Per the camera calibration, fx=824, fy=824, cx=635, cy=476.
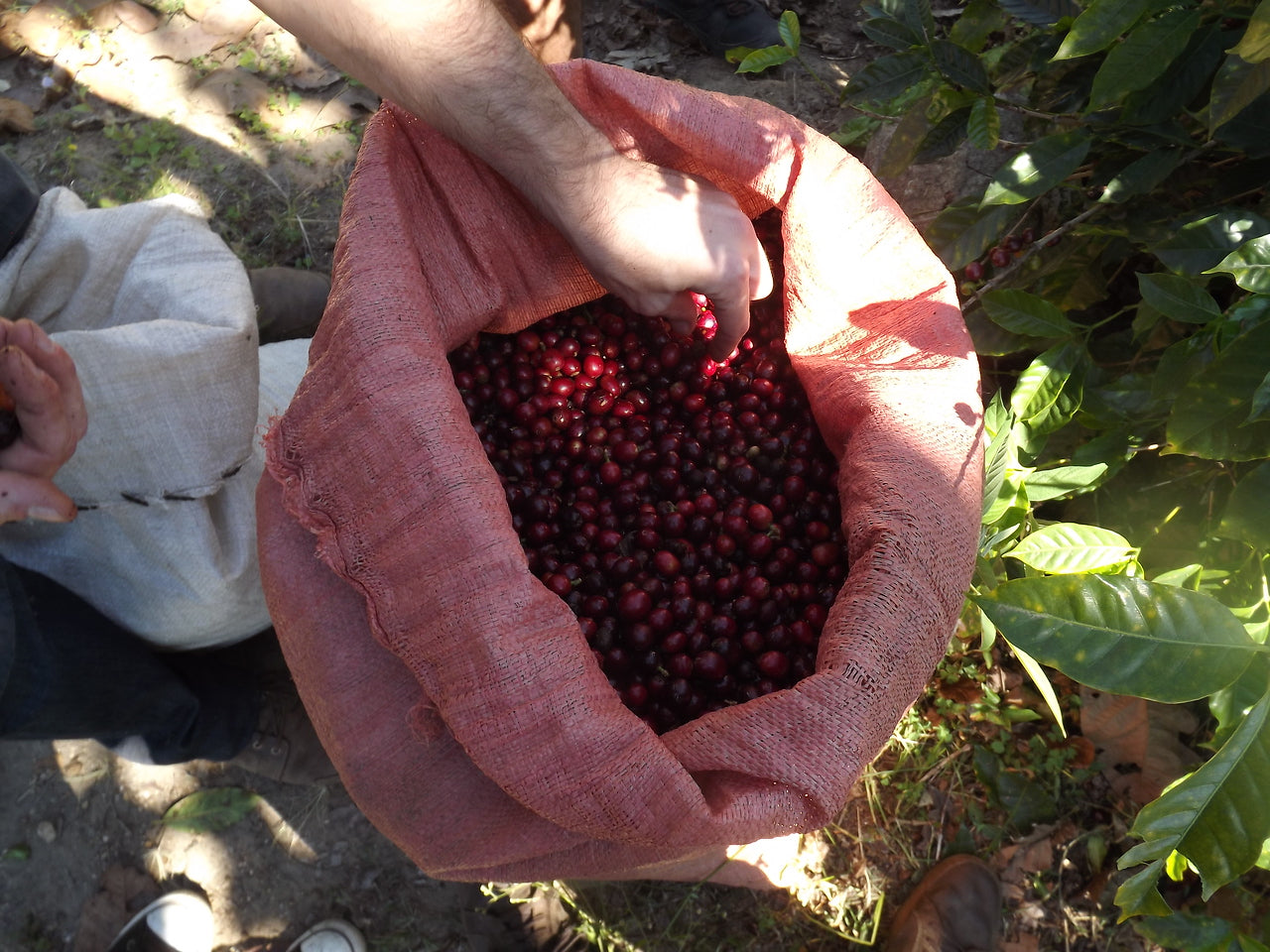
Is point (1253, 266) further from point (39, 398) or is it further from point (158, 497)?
point (158, 497)

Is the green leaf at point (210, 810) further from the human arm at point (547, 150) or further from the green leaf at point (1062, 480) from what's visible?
the green leaf at point (1062, 480)

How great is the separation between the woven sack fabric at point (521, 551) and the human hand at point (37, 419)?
0.34 meters

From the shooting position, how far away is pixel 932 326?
5.02 ft

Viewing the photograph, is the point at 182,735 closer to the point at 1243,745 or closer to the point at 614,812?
the point at 614,812

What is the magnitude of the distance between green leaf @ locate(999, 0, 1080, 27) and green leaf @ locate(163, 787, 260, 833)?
274cm

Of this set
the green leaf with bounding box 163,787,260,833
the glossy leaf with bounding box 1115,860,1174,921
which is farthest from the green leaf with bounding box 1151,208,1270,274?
the green leaf with bounding box 163,787,260,833

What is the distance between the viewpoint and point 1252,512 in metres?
1.28

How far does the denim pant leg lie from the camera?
1650 mm

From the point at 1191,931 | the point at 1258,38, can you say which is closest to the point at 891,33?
the point at 1258,38

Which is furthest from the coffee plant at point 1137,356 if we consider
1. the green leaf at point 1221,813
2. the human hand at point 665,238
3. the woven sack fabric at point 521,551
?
the human hand at point 665,238

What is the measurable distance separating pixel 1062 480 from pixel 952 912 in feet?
3.78

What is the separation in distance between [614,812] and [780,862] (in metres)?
1.18

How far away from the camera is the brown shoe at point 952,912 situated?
6.50 feet

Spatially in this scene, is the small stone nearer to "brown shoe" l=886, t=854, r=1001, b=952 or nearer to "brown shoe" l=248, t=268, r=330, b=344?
"brown shoe" l=248, t=268, r=330, b=344
